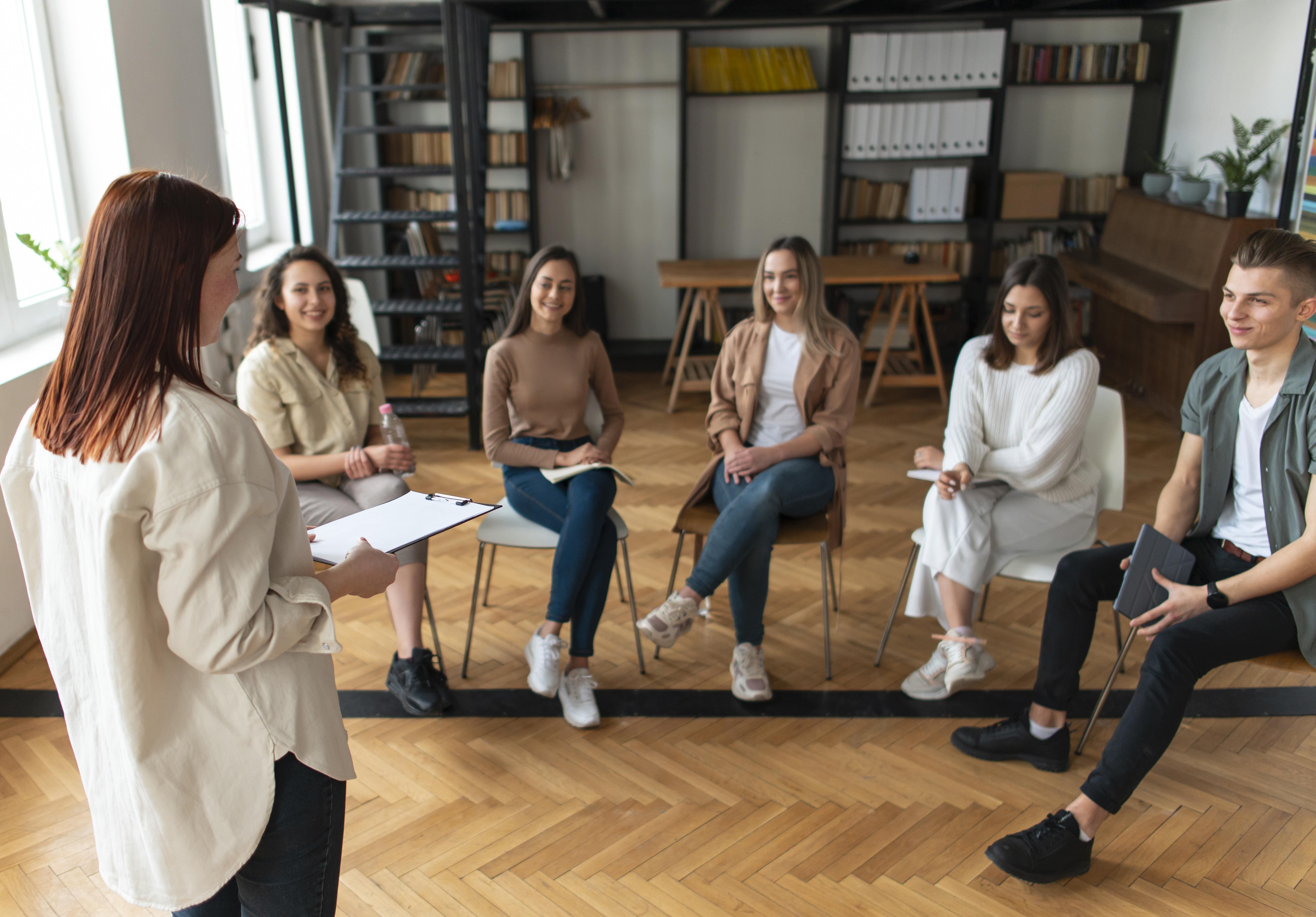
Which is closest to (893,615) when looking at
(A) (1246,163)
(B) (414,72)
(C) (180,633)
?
(C) (180,633)

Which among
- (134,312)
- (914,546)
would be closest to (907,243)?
(914,546)

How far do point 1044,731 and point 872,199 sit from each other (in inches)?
189

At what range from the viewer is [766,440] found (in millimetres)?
3080

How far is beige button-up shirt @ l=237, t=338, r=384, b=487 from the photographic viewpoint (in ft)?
9.04

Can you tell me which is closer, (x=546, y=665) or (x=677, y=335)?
(x=546, y=665)

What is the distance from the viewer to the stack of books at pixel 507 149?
6.53 metres

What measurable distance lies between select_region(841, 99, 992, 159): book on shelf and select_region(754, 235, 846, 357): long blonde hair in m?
3.65

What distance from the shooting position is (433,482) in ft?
15.3

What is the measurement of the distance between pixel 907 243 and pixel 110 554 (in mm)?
6424

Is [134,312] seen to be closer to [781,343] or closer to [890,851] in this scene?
[890,851]

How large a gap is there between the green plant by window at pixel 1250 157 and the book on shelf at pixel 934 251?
1610mm

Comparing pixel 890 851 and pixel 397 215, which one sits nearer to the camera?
pixel 890 851

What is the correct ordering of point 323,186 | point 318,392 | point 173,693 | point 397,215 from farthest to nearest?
point 323,186
point 397,215
point 318,392
point 173,693

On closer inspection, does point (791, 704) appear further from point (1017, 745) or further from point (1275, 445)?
point (1275, 445)
